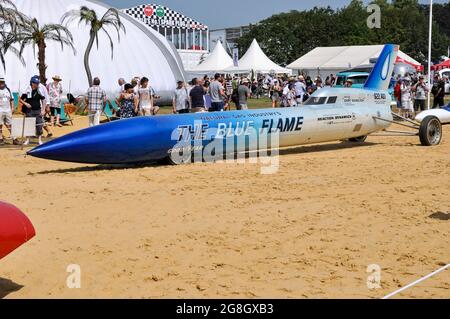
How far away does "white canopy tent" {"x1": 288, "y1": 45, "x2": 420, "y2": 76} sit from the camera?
4434cm

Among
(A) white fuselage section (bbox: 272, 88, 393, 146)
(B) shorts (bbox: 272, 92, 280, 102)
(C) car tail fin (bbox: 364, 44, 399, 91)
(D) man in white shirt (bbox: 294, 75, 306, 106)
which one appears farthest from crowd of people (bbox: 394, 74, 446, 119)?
(A) white fuselage section (bbox: 272, 88, 393, 146)

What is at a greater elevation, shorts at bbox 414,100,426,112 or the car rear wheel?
shorts at bbox 414,100,426,112

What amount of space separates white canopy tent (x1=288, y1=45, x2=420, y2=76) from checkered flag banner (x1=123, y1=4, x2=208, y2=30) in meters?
30.2

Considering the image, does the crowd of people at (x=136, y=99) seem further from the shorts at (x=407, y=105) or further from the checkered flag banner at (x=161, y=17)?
the checkered flag banner at (x=161, y=17)

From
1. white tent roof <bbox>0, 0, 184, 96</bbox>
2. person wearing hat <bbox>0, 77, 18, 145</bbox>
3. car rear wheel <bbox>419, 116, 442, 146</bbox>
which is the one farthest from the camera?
white tent roof <bbox>0, 0, 184, 96</bbox>

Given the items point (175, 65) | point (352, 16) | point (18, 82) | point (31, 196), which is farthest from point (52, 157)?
point (352, 16)

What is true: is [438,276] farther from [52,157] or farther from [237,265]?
[52,157]

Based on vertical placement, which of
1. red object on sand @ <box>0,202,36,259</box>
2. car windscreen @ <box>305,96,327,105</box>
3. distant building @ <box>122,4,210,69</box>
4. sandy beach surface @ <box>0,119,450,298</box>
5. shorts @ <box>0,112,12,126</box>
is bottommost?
sandy beach surface @ <box>0,119,450,298</box>

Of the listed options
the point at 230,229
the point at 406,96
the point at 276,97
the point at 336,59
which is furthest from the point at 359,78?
the point at 230,229

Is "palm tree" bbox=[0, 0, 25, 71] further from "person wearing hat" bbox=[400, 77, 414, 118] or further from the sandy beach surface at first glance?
"person wearing hat" bbox=[400, 77, 414, 118]

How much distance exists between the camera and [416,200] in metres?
8.75

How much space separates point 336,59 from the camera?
153ft

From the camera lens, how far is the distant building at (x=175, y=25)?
2958 inches
